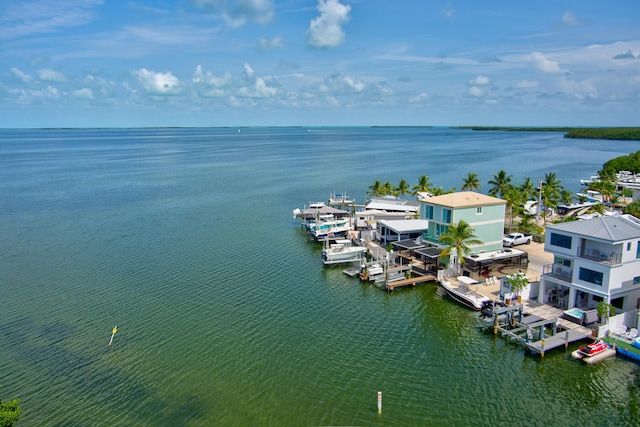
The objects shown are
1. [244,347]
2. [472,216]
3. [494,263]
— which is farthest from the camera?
[472,216]

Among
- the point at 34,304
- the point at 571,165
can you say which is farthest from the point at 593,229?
the point at 571,165

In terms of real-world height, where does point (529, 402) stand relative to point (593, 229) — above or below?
below

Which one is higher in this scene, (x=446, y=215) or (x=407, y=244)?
(x=446, y=215)

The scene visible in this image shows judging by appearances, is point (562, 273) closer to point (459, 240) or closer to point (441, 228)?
point (459, 240)

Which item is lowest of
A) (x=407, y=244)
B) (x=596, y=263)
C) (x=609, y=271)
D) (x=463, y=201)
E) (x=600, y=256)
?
(x=407, y=244)

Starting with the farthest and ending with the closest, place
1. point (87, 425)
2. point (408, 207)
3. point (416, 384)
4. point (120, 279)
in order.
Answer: point (408, 207) < point (120, 279) < point (416, 384) < point (87, 425)

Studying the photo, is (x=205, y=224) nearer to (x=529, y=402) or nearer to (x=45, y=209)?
(x=45, y=209)

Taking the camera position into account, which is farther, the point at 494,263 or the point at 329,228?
the point at 329,228

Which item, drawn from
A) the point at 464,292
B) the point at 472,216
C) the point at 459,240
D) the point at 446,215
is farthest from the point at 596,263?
the point at 446,215

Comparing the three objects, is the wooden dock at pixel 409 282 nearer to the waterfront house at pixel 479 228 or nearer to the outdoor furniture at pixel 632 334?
the waterfront house at pixel 479 228
